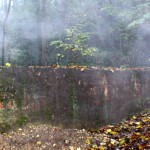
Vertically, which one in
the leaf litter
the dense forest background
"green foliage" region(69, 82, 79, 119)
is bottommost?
the leaf litter

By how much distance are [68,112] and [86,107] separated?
432 millimetres

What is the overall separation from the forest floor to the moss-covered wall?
13.5 inches

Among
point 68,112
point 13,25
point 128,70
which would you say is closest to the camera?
point 68,112

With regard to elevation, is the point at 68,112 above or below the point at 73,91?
below

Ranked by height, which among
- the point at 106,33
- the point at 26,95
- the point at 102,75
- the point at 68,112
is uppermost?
the point at 106,33

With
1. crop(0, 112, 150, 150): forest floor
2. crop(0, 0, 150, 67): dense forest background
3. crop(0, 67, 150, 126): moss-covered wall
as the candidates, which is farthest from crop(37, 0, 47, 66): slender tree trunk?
crop(0, 112, 150, 150): forest floor

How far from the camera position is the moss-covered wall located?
15.8 feet

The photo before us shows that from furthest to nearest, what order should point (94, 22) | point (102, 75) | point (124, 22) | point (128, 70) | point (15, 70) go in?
point (94, 22) < point (124, 22) < point (128, 70) < point (102, 75) < point (15, 70)

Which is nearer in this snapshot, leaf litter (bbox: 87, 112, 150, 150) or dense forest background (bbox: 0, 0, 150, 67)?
leaf litter (bbox: 87, 112, 150, 150)

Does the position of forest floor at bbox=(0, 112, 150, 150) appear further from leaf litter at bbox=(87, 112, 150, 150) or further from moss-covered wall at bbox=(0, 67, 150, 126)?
moss-covered wall at bbox=(0, 67, 150, 126)

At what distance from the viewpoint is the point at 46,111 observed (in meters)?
4.99

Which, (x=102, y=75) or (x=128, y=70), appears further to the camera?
(x=128, y=70)

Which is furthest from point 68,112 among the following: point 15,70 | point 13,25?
point 13,25

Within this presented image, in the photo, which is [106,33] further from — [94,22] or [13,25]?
[13,25]
